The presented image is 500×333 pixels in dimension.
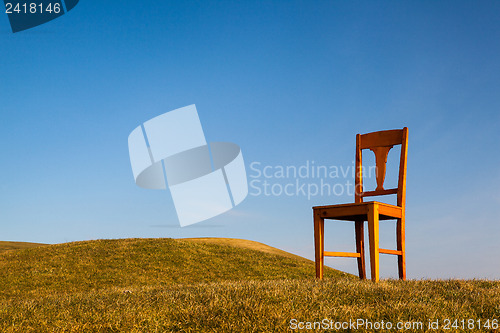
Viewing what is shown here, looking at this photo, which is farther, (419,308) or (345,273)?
(345,273)

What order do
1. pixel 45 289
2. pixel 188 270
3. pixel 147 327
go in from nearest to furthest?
1. pixel 147 327
2. pixel 45 289
3. pixel 188 270

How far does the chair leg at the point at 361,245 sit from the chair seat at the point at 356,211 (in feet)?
0.64

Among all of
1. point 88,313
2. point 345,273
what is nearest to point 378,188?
point 88,313

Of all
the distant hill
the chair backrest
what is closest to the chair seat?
the chair backrest

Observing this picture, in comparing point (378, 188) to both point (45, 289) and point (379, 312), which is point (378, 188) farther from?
point (45, 289)

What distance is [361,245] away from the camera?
6.81m

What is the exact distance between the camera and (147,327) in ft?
11.5

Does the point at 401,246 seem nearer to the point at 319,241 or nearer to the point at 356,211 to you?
the point at 356,211

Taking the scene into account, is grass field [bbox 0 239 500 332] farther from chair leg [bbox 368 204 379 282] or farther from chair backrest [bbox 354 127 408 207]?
chair backrest [bbox 354 127 408 207]

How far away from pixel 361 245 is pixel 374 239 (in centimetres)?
86

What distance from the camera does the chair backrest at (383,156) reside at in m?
6.66

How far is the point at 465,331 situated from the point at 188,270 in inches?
456

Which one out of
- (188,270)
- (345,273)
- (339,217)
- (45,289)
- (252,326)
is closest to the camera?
(252,326)

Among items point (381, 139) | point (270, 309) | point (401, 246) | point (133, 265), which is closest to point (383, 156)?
point (381, 139)
